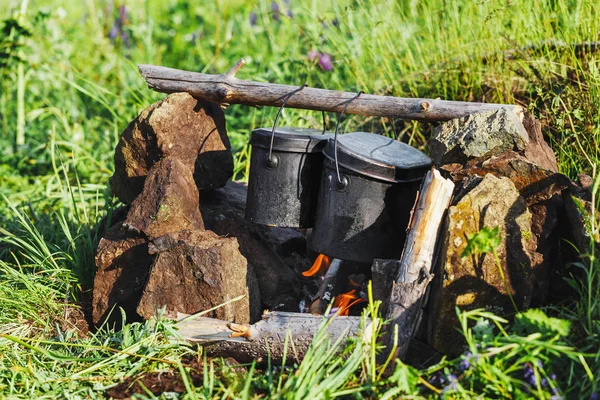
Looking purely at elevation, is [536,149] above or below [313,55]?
below

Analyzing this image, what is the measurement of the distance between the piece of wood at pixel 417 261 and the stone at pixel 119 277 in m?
1.36

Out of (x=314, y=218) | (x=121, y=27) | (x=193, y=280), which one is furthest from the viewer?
(x=121, y=27)

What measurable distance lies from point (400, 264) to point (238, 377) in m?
0.86

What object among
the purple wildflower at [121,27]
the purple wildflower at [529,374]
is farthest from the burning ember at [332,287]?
the purple wildflower at [121,27]

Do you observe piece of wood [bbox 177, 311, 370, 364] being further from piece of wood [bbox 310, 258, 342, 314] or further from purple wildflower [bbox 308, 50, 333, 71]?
purple wildflower [bbox 308, 50, 333, 71]

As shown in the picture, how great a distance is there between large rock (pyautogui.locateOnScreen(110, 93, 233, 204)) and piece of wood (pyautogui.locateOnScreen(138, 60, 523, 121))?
4.8 inches

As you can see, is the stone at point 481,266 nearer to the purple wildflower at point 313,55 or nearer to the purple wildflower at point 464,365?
the purple wildflower at point 464,365

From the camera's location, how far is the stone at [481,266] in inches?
123

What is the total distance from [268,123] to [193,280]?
2.62 m

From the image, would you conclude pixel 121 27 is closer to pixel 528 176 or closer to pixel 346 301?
pixel 346 301

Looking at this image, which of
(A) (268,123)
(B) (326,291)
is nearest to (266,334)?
(B) (326,291)

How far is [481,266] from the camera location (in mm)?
3135

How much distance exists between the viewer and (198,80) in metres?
4.09

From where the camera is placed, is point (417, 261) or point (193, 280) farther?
point (193, 280)
